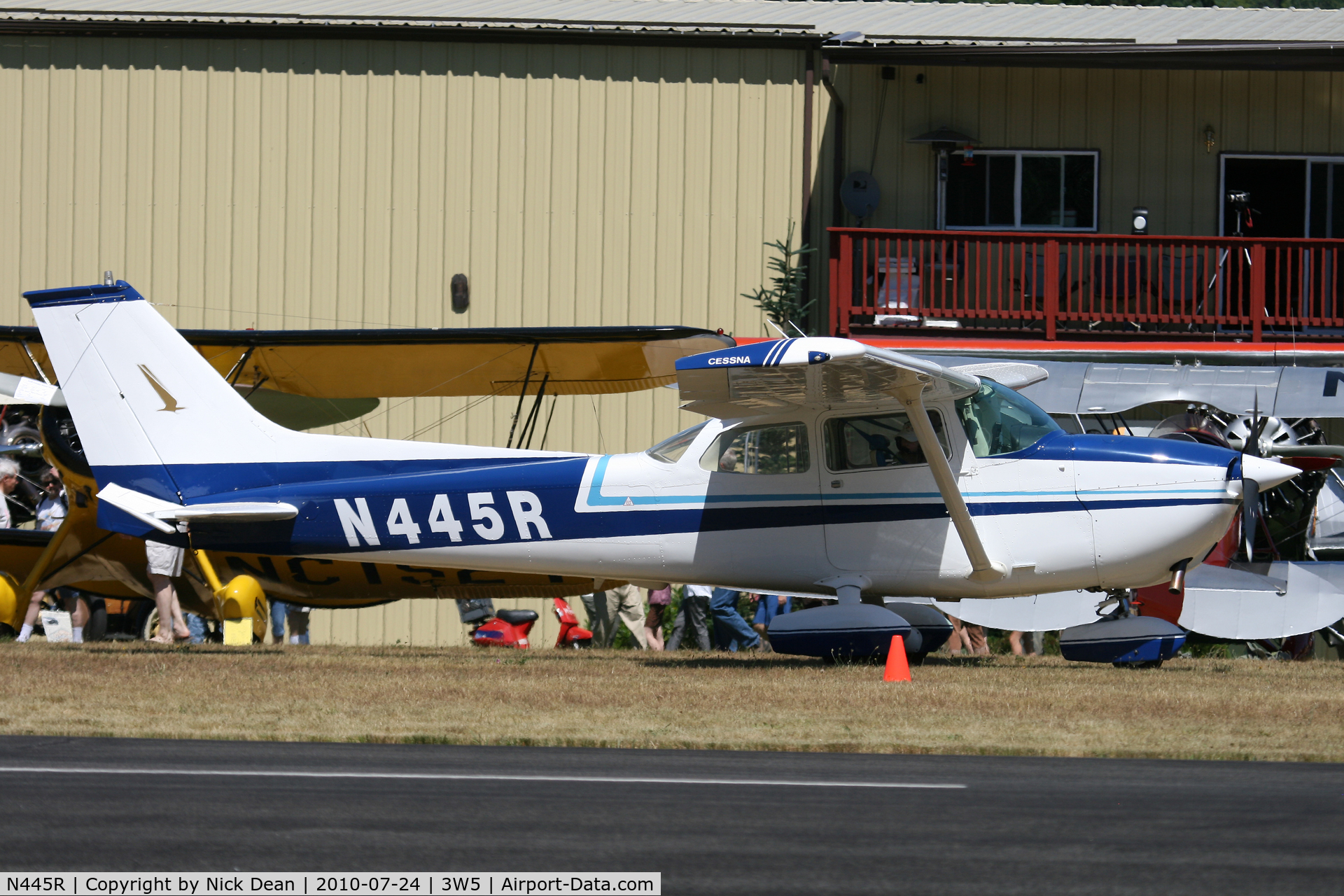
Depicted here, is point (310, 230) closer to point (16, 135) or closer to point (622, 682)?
point (16, 135)

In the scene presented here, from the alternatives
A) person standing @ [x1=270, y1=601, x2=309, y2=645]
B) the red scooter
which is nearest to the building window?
the red scooter

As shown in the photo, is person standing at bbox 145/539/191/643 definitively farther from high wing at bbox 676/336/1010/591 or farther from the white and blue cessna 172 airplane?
high wing at bbox 676/336/1010/591

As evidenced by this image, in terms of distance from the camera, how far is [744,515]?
11336mm

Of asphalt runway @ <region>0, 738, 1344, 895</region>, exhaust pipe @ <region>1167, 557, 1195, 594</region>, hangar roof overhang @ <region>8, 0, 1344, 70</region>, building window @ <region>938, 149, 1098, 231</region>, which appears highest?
hangar roof overhang @ <region>8, 0, 1344, 70</region>

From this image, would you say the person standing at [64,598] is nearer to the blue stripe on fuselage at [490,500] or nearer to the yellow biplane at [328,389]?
the yellow biplane at [328,389]

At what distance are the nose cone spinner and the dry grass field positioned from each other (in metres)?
1.35

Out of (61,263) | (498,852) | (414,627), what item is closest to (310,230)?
(61,263)

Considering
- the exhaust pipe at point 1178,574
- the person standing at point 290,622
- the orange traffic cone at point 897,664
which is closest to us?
the orange traffic cone at point 897,664

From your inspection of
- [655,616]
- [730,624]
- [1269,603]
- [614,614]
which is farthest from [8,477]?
[1269,603]

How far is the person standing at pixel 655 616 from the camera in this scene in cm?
1580

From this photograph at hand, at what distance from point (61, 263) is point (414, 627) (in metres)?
6.19

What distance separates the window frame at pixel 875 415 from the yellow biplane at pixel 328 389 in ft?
4.14

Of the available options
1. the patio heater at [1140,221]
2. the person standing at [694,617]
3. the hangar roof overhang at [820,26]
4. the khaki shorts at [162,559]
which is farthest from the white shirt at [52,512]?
the patio heater at [1140,221]

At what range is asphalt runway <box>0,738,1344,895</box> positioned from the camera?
13.6 ft
